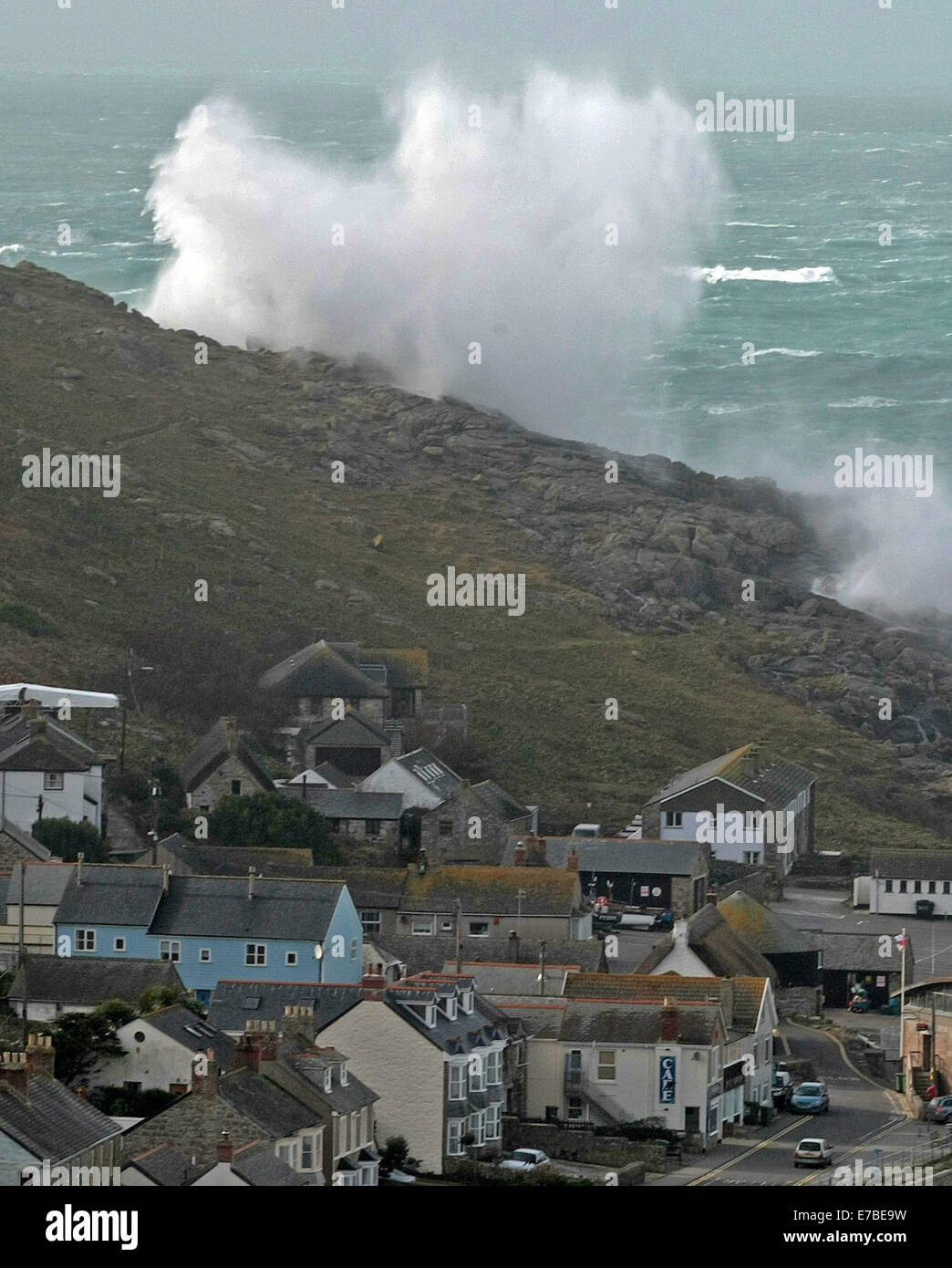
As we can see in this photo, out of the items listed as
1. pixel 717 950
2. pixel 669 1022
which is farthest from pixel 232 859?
pixel 669 1022

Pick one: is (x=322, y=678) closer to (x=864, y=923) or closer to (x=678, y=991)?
(x=864, y=923)

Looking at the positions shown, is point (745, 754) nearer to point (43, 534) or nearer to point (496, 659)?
point (496, 659)

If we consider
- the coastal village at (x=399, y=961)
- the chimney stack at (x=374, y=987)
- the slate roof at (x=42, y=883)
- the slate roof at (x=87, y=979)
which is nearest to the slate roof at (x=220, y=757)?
the coastal village at (x=399, y=961)

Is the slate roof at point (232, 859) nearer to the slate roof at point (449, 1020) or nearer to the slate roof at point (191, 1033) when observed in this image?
the slate roof at point (449, 1020)

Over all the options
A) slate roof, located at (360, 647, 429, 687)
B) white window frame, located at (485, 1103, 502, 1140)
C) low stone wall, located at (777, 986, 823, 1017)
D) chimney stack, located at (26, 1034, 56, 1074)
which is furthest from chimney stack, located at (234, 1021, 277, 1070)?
slate roof, located at (360, 647, 429, 687)

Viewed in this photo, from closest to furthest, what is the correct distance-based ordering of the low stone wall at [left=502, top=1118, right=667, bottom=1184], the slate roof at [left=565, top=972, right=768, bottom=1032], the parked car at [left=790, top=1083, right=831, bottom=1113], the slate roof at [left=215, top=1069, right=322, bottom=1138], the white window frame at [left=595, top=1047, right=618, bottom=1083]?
the slate roof at [left=215, top=1069, right=322, bottom=1138]
the low stone wall at [left=502, top=1118, right=667, bottom=1184]
the white window frame at [left=595, top=1047, right=618, bottom=1083]
the parked car at [left=790, top=1083, right=831, bottom=1113]
the slate roof at [left=565, top=972, right=768, bottom=1032]

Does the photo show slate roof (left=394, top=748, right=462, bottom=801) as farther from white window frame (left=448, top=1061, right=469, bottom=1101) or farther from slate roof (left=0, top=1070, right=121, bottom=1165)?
slate roof (left=0, top=1070, right=121, bottom=1165)
